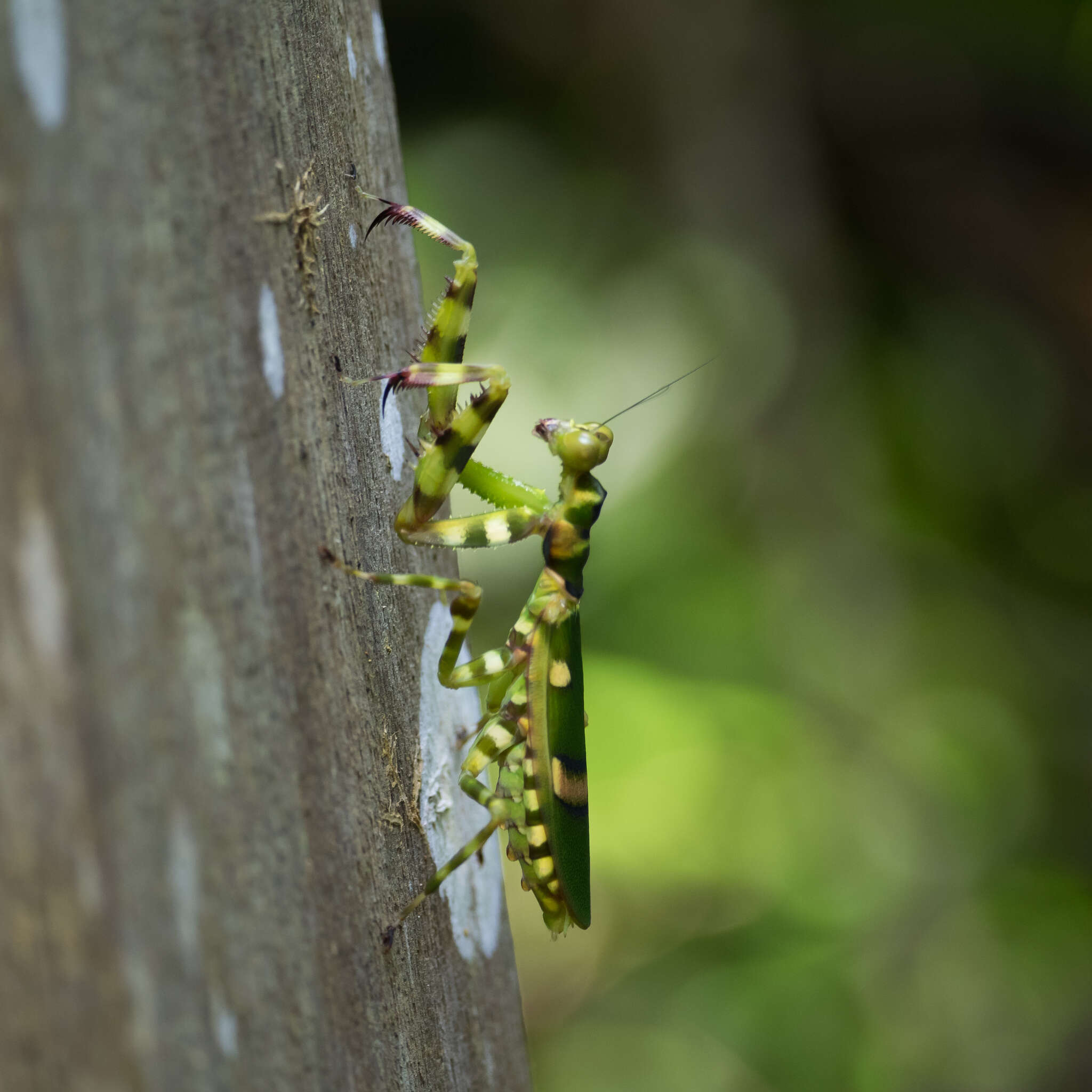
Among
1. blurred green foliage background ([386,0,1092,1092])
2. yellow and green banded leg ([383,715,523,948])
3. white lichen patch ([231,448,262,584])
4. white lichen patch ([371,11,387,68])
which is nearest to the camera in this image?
white lichen patch ([231,448,262,584])

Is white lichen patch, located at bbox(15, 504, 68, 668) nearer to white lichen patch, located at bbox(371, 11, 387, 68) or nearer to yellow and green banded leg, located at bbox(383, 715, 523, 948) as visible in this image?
yellow and green banded leg, located at bbox(383, 715, 523, 948)

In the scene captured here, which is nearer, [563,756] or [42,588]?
[42,588]

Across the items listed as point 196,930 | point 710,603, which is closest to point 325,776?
point 196,930

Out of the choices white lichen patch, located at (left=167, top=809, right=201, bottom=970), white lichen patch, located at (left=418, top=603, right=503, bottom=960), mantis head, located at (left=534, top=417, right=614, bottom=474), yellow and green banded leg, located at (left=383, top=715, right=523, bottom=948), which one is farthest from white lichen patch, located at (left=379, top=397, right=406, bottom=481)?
white lichen patch, located at (left=167, top=809, right=201, bottom=970)

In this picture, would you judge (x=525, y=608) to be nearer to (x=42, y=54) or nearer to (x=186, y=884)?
(x=186, y=884)

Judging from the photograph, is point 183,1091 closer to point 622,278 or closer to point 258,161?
point 258,161

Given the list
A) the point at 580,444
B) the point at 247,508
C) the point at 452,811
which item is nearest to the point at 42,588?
the point at 247,508

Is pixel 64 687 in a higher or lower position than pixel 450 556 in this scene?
higher
